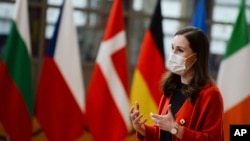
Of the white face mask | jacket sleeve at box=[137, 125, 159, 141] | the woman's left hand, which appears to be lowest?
jacket sleeve at box=[137, 125, 159, 141]

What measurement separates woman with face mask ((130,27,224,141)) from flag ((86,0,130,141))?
297 centimetres

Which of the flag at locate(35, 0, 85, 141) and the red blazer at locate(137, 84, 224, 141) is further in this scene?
the flag at locate(35, 0, 85, 141)

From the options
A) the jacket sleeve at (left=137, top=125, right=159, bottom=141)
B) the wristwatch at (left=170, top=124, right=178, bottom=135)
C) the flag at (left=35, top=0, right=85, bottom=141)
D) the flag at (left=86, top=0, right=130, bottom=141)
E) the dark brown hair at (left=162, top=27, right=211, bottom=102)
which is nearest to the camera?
the wristwatch at (left=170, top=124, right=178, bottom=135)

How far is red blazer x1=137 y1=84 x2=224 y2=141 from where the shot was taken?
2525mm

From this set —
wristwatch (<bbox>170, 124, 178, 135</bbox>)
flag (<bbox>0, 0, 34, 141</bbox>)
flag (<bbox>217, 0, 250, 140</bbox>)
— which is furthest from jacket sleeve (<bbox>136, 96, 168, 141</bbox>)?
flag (<bbox>217, 0, 250, 140</bbox>)

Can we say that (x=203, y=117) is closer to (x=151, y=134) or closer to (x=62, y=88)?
(x=151, y=134)

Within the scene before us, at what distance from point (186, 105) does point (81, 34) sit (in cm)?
477

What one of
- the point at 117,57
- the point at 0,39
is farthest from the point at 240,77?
the point at 0,39

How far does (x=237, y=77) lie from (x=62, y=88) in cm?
162

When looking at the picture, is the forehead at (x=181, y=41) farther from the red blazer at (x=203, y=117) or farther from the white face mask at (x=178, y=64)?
the red blazer at (x=203, y=117)

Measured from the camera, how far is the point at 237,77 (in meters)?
5.88

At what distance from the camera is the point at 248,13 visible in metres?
7.80

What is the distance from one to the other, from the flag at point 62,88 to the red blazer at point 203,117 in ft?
10.3

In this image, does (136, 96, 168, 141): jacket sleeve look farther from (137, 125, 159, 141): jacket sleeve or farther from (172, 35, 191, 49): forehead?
(172, 35, 191, 49): forehead
